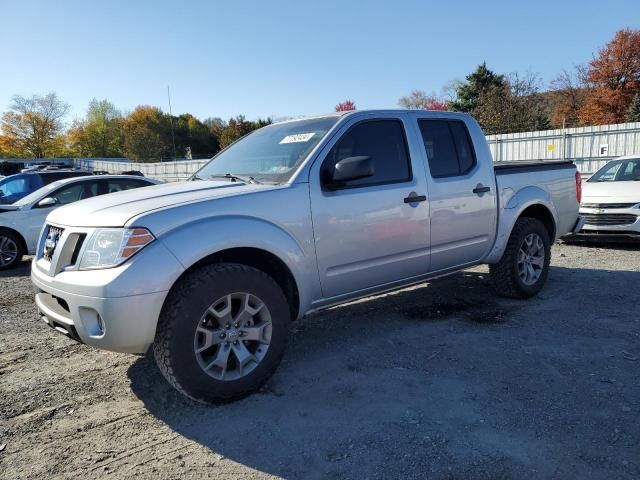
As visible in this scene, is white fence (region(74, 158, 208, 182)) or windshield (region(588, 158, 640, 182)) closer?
windshield (region(588, 158, 640, 182))

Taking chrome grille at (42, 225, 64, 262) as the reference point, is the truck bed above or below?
above

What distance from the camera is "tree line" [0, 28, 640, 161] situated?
36.5 metres

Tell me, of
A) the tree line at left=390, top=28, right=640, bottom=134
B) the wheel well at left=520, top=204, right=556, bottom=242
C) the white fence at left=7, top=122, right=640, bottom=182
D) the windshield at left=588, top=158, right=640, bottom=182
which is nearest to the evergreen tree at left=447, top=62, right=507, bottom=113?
the tree line at left=390, top=28, right=640, bottom=134

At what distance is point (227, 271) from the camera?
10.1ft

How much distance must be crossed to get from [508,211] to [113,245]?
12.4ft

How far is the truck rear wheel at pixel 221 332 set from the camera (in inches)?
115

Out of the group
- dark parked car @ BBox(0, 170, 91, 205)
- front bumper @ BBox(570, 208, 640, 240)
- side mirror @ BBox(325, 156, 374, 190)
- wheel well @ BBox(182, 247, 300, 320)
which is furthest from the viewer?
dark parked car @ BBox(0, 170, 91, 205)

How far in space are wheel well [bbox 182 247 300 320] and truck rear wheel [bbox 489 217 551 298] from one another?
2.62m

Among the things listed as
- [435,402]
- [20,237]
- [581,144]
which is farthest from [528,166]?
[581,144]

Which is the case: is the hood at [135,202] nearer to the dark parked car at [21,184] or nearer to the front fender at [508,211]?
the front fender at [508,211]

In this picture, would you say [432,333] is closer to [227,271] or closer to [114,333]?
[227,271]

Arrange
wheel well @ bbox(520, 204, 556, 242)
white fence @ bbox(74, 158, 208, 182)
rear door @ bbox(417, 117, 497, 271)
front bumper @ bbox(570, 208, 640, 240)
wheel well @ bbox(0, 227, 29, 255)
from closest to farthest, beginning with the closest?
rear door @ bbox(417, 117, 497, 271)
wheel well @ bbox(520, 204, 556, 242)
front bumper @ bbox(570, 208, 640, 240)
wheel well @ bbox(0, 227, 29, 255)
white fence @ bbox(74, 158, 208, 182)

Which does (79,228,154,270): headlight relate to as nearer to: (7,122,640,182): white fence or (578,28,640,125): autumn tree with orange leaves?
(7,122,640,182): white fence

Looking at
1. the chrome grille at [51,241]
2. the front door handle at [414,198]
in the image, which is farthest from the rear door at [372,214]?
the chrome grille at [51,241]
